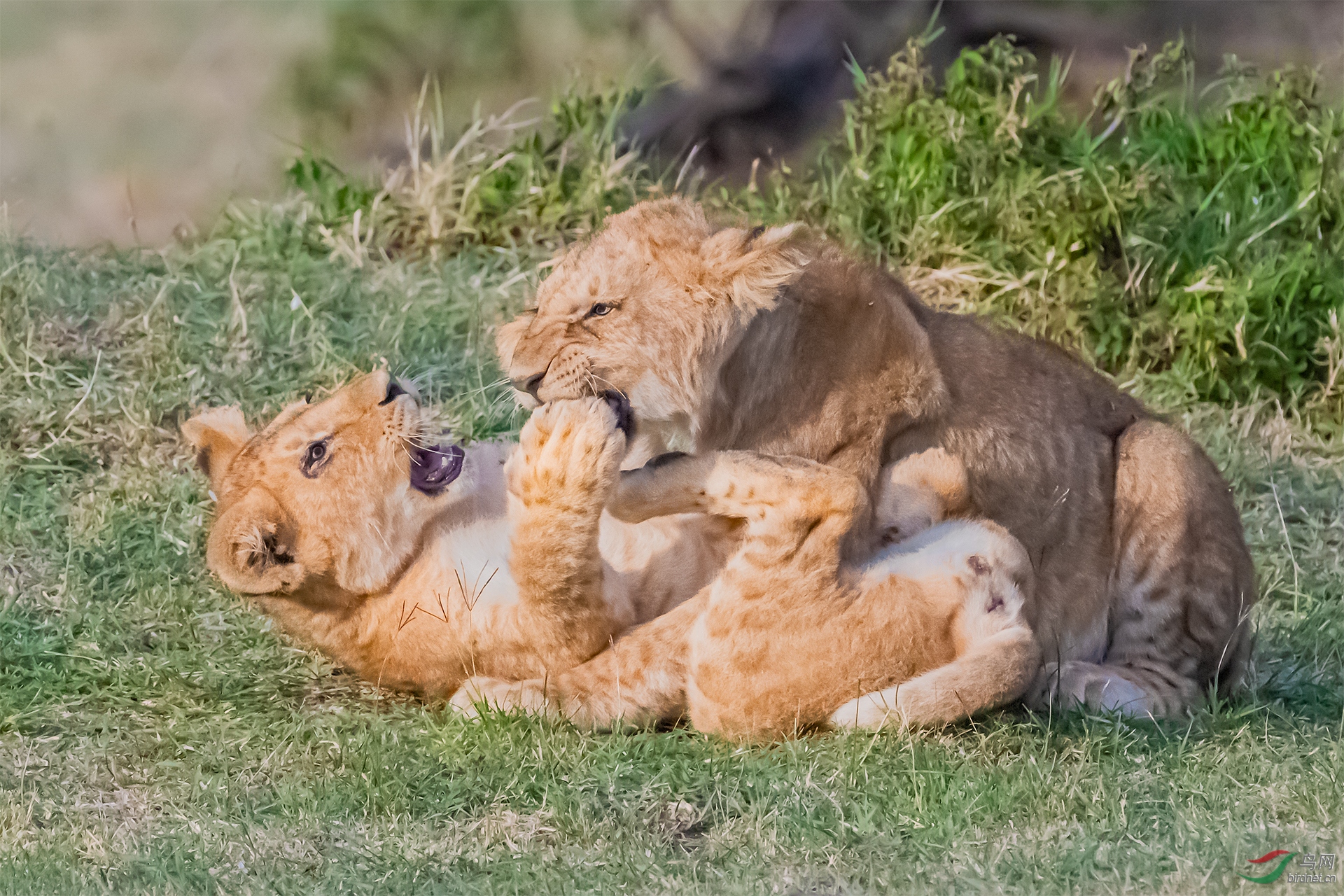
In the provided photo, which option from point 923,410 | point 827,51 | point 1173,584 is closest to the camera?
point 923,410

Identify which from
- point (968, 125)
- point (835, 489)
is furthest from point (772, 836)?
point (968, 125)

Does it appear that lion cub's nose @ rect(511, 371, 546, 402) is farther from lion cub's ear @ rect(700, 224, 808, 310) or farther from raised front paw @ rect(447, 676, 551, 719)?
raised front paw @ rect(447, 676, 551, 719)

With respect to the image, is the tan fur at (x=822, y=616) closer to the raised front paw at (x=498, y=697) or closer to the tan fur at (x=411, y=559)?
the raised front paw at (x=498, y=697)

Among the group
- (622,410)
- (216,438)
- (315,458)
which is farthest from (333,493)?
(622,410)

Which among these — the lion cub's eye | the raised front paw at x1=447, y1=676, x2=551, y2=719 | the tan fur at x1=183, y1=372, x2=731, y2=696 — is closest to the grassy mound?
the tan fur at x1=183, y1=372, x2=731, y2=696

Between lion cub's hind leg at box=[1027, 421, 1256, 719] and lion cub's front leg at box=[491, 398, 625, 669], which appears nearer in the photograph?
lion cub's front leg at box=[491, 398, 625, 669]

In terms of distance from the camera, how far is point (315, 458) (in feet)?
13.9

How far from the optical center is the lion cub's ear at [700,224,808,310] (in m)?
3.94

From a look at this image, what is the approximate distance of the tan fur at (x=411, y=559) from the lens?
3.94 metres

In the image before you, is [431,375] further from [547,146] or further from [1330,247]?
[1330,247]

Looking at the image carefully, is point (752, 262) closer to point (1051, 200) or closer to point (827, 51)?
point (1051, 200)

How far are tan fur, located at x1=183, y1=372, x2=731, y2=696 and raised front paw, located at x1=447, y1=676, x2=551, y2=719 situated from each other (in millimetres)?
59

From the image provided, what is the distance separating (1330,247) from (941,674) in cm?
439

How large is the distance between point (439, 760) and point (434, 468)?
2.92ft
